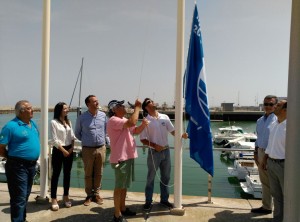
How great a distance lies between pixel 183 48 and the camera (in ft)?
13.6

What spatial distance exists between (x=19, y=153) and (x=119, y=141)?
1225 mm

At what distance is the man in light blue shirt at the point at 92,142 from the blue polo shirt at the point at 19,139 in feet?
3.44

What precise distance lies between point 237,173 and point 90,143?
54.1 ft

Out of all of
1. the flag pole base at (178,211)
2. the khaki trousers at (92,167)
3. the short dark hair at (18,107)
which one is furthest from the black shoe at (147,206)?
the short dark hair at (18,107)

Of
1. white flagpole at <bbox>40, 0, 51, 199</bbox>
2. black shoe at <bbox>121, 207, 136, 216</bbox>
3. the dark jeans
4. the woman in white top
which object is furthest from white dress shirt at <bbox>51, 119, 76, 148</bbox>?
black shoe at <bbox>121, 207, 136, 216</bbox>

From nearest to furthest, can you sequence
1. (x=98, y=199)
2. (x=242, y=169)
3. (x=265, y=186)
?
(x=265, y=186) < (x=98, y=199) < (x=242, y=169)

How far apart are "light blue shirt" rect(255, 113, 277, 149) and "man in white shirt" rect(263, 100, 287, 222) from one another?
401mm

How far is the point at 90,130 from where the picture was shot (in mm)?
4684

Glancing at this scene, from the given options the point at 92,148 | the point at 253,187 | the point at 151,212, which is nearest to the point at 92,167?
the point at 92,148

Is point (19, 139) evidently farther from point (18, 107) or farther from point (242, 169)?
point (242, 169)

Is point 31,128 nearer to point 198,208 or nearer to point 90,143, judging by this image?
point 90,143

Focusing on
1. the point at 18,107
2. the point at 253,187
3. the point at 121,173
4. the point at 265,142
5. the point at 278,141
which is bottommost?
the point at 253,187

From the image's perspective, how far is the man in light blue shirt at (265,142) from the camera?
4.32 m

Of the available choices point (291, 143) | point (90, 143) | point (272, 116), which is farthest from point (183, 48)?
point (291, 143)
